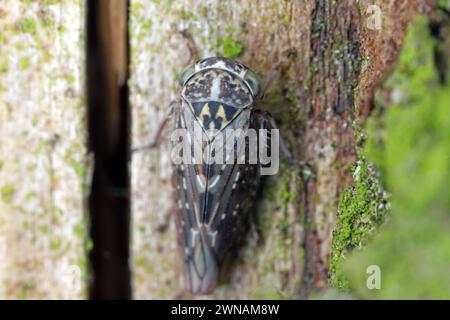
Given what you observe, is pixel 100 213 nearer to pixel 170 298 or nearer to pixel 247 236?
pixel 170 298

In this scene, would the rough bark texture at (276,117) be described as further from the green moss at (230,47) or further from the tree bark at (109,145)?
the tree bark at (109,145)

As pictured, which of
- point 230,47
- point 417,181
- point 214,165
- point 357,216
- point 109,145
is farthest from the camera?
point 109,145

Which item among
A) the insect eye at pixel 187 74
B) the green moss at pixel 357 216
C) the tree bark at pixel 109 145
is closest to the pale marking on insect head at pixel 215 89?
the insect eye at pixel 187 74

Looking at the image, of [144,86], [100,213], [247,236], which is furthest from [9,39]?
[247,236]

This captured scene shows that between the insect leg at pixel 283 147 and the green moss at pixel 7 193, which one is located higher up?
the insect leg at pixel 283 147

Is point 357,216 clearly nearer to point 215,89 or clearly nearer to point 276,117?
point 276,117

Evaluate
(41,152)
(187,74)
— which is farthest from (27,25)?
(187,74)
